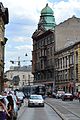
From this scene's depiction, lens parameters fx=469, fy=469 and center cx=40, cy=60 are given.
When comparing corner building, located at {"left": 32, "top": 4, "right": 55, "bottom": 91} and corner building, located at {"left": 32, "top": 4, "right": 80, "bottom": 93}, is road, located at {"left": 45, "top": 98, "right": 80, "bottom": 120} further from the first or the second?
corner building, located at {"left": 32, "top": 4, "right": 55, "bottom": 91}

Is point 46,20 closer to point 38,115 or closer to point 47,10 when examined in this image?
point 47,10

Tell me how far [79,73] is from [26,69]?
100980 mm

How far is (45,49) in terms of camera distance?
436 feet

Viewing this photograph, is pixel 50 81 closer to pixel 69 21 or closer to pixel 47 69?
pixel 47 69

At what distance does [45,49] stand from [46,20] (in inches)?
375

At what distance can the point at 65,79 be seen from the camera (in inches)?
4358

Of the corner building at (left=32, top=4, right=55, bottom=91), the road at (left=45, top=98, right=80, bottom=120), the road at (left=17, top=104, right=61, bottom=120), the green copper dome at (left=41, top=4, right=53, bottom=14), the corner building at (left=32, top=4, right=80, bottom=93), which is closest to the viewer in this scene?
the road at (left=17, top=104, right=61, bottom=120)

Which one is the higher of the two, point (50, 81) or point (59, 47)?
point (59, 47)

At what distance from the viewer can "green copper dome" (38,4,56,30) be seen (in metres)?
136

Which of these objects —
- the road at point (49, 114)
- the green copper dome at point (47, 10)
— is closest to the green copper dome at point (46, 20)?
the green copper dome at point (47, 10)

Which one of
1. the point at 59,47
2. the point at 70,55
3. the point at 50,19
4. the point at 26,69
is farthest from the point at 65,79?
the point at 26,69

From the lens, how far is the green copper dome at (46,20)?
135750 mm

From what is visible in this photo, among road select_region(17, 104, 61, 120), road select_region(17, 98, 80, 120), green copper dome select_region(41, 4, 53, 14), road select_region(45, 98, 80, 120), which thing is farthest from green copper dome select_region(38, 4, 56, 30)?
road select_region(17, 104, 61, 120)

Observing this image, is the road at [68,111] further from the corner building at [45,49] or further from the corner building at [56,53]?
the corner building at [45,49]
